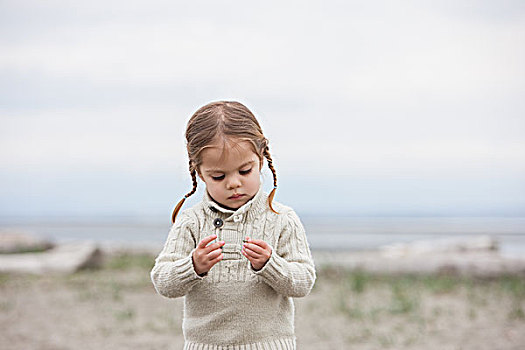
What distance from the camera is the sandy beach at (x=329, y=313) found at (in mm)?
6137

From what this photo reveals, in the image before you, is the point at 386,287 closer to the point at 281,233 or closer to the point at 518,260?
the point at 518,260

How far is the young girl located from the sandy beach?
3.33 m

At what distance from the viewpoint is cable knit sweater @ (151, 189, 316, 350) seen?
9.21ft

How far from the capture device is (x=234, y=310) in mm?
2812

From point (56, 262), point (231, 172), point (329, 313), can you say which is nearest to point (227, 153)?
point (231, 172)

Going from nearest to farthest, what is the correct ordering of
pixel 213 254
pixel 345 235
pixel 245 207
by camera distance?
pixel 213 254
pixel 245 207
pixel 345 235

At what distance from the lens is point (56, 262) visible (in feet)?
31.3

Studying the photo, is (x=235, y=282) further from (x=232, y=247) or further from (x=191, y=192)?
(x=191, y=192)

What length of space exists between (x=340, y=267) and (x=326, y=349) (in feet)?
9.78

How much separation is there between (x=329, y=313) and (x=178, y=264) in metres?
4.55

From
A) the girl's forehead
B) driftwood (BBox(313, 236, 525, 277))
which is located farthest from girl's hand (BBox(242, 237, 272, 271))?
driftwood (BBox(313, 236, 525, 277))

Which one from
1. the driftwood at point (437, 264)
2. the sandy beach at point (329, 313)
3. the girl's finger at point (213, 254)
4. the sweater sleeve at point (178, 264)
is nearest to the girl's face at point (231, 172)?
the sweater sleeve at point (178, 264)

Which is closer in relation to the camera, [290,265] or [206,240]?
[206,240]

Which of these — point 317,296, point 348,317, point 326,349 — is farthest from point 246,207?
point 317,296
